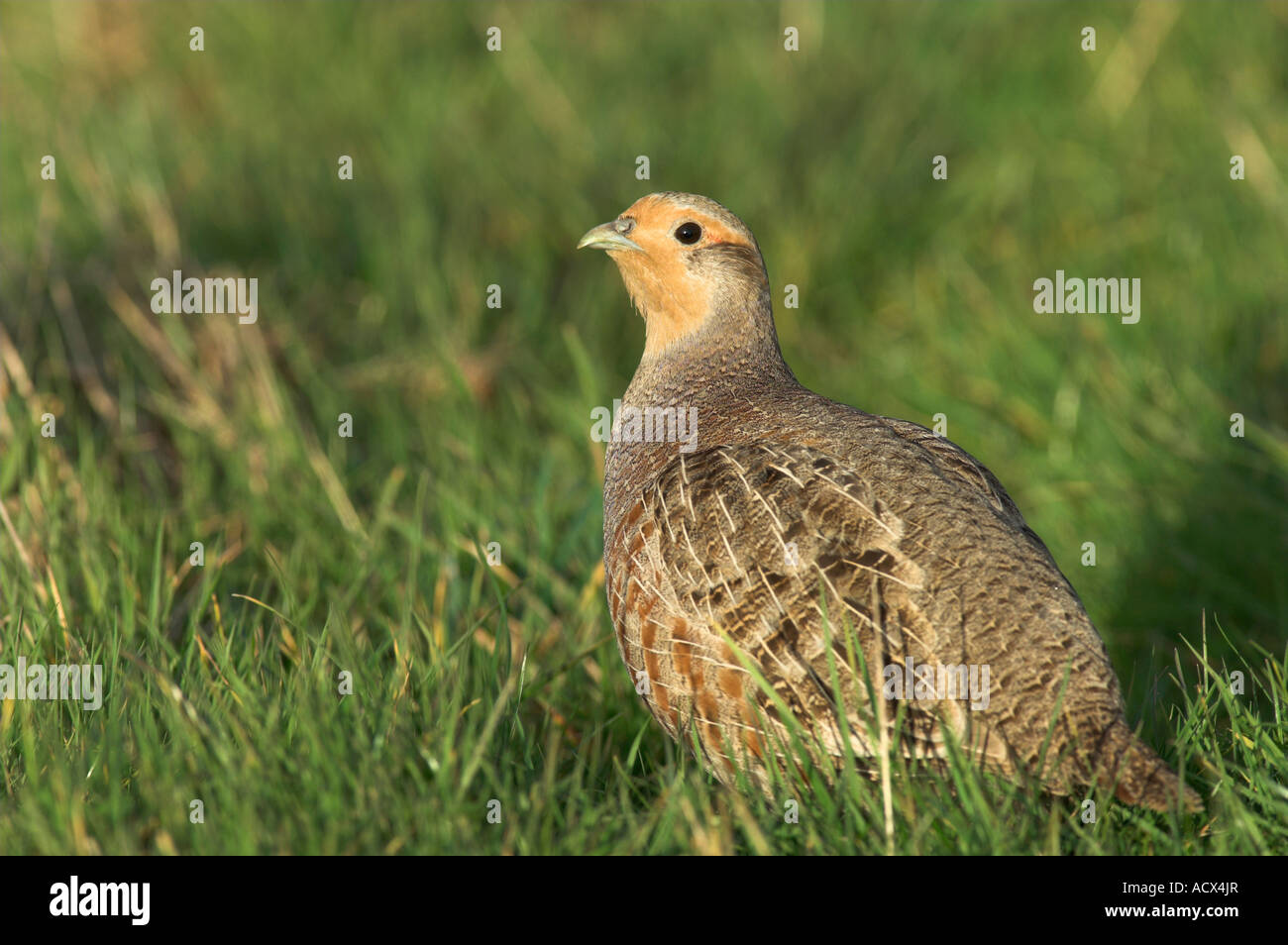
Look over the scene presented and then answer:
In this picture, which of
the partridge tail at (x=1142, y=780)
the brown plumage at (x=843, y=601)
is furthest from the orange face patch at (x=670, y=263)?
the partridge tail at (x=1142, y=780)

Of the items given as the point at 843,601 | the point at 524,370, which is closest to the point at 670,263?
the point at 843,601

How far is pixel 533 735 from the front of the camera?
3.62 m

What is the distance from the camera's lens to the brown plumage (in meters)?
3.14

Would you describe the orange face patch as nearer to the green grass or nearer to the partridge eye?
the partridge eye

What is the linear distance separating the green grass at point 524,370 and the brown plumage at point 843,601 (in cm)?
17

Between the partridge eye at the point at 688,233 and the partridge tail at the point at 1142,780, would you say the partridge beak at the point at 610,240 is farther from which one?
→ the partridge tail at the point at 1142,780

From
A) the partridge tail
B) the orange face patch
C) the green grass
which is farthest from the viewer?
the orange face patch

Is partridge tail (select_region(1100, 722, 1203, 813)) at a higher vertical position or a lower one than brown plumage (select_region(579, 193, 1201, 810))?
lower

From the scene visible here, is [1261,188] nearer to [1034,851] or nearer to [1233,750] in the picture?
[1233,750]

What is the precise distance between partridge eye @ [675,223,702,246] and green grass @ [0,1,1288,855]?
122 cm

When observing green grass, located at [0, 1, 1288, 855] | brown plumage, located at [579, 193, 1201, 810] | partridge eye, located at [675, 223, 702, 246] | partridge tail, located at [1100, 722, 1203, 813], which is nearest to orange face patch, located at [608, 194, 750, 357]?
partridge eye, located at [675, 223, 702, 246]

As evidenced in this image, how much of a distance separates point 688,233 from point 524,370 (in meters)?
2.25

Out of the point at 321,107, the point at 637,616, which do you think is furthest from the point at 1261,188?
the point at 321,107

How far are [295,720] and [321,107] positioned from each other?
18.5ft
